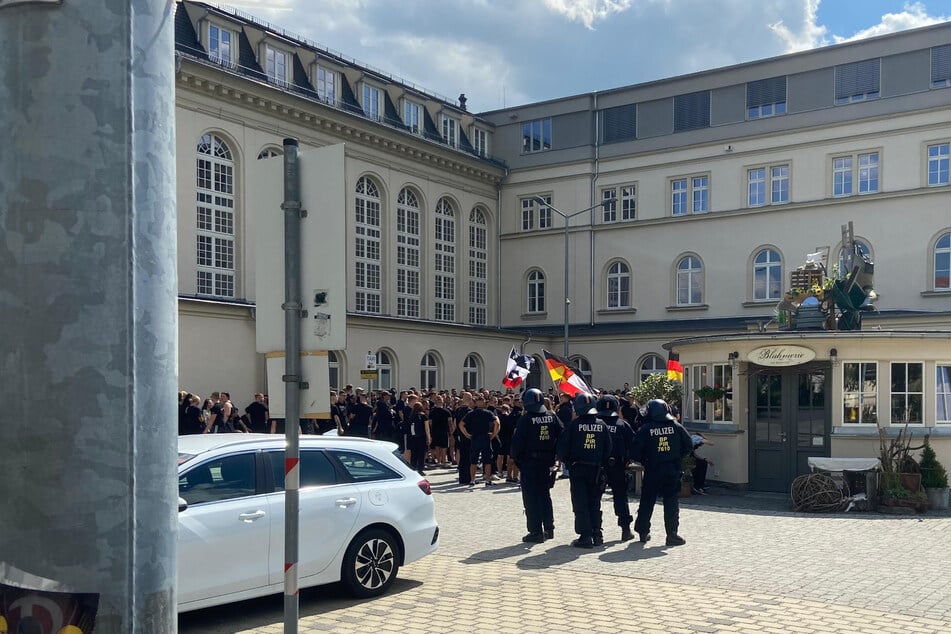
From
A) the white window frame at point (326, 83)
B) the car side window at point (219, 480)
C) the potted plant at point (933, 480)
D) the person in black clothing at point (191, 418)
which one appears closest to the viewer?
the car side window at point (219, 480)

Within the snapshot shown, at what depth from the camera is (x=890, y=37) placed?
41.4 m

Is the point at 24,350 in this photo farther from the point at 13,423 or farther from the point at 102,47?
the point at 102,47

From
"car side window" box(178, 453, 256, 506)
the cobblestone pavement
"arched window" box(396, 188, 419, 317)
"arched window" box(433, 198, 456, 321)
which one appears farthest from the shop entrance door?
"arched window" box(433, 198, 456, 321)

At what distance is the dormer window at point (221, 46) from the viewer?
118 feet

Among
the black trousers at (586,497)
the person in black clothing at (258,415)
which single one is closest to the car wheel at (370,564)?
the black trousers at (586,497)

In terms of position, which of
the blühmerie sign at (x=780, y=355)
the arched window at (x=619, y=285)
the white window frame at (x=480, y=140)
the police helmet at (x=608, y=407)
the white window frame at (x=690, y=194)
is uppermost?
the white window frame at (x=480, y=140)

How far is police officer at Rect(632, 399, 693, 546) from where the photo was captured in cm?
1200

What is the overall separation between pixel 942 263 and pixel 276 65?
92.6 feet

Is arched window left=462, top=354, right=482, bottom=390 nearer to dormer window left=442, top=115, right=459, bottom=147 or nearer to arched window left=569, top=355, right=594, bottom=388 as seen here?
arched window left=569, top=355, right=594, bottom=388

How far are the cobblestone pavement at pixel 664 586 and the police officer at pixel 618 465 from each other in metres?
0.32

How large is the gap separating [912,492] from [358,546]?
10118 millimetres

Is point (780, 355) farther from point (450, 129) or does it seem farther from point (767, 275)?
point (450, 129)

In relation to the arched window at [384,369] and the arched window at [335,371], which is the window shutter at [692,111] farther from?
the arched window at [335,371]

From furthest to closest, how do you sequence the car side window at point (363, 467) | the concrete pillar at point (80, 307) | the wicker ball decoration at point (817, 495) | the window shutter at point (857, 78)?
1. the window shutter at point (857, 78)
2. the wicker ball decoration at point (817, 495)
3. the car side window at point (363, 467)
4. the concrete pillar at point (80, 307)
